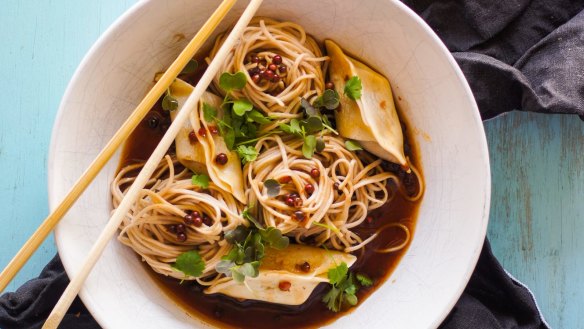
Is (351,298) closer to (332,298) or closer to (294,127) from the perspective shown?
(332,298)

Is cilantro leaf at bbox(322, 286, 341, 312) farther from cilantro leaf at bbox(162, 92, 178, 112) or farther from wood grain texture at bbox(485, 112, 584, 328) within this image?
cilantro leaf at bbox(162, 92, 178, 112)

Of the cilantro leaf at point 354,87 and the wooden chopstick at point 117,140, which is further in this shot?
the cilantro leaf at point 354,87

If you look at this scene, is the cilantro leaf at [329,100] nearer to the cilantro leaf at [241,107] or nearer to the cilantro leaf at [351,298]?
the cilantro leaf at [241,107]

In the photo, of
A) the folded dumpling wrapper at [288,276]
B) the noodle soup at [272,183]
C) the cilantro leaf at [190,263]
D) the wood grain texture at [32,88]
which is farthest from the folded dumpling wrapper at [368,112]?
the wood grain texture at [32,88]

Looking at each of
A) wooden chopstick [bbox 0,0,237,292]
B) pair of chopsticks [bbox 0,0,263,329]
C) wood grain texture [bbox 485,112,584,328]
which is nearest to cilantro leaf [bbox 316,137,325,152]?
pair of chopsticks [bbox 0,0,263,329]

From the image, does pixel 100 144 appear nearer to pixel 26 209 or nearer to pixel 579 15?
pixel 26 209

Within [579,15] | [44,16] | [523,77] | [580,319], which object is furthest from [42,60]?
[580,319]

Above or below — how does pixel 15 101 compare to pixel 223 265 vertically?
above
